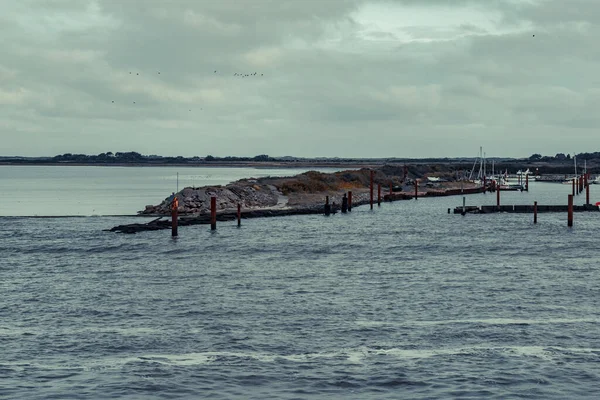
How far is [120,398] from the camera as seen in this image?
78.9 feet

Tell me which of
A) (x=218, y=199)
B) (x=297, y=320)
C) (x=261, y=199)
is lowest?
(x=297, y=320)

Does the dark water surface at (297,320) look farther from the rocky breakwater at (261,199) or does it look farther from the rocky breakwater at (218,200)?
the rocky breakwater at (218,200)

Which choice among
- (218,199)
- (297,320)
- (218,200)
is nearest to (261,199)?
(218,199)

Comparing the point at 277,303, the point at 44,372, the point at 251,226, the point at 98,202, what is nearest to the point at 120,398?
the point at 44,372

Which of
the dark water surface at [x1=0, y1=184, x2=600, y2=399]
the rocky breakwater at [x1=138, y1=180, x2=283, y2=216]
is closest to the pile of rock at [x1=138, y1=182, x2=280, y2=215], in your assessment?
the rocky breakwater at [x1=138, y1=180, x2=283, y2=216]

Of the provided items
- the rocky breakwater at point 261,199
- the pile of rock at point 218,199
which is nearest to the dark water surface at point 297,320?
the rocky breakwater at point 261,199

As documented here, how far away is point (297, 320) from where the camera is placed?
3531cm

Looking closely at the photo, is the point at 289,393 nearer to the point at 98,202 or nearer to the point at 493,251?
the point at 493,251

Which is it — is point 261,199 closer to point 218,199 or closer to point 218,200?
point 218,199

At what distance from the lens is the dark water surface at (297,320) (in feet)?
84.8

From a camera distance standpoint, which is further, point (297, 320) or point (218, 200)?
point (218, 200)

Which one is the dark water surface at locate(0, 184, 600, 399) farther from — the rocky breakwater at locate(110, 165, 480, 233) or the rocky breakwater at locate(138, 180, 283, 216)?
the rocky breakwater at locate(138, 180, 283, 216)

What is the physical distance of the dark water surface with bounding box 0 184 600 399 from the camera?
2586 centimetres

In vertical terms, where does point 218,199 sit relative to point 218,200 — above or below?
above
